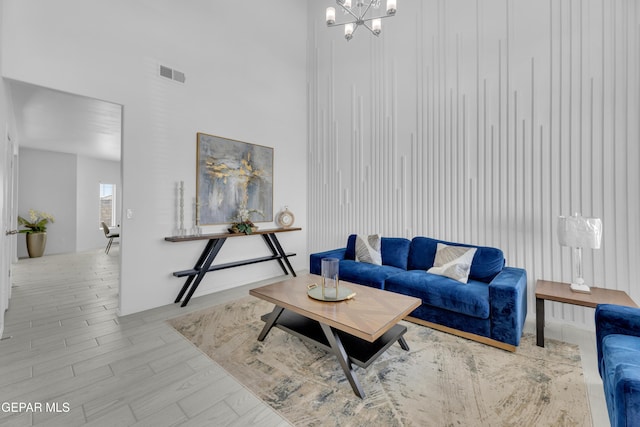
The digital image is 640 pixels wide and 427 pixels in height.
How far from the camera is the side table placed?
220 cm

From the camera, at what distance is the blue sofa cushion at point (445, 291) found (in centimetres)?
242

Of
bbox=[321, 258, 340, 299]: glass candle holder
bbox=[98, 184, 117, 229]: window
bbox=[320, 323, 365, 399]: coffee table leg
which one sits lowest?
bbox=[320, 323, 365, 399]: coffee table leg

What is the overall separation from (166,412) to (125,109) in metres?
3.04

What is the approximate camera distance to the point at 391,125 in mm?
4008

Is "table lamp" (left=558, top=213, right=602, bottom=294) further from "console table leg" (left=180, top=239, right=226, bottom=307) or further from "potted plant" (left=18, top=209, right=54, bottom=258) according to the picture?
"potted plant" (left=18, top=209, right=54, bottom=258)

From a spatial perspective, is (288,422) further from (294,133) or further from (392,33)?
(392,33)

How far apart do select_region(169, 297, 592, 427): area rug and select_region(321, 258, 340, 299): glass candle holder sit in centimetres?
50

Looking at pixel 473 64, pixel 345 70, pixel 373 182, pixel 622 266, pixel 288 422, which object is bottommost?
pixel 288 422

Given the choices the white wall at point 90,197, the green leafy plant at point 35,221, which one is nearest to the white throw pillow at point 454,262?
the white wall at point 90,197

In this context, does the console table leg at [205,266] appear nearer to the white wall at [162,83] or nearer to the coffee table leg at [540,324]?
the white wall at [162,83]

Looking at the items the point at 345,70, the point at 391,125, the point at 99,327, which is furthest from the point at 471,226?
the point at 99,327

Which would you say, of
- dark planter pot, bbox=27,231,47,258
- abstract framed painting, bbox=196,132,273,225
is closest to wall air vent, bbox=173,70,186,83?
abstract framed painting, bbox=196,132,273,225

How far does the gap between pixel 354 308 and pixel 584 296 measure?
1.99 m

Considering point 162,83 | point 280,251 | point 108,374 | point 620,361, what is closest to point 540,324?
point 620,361
